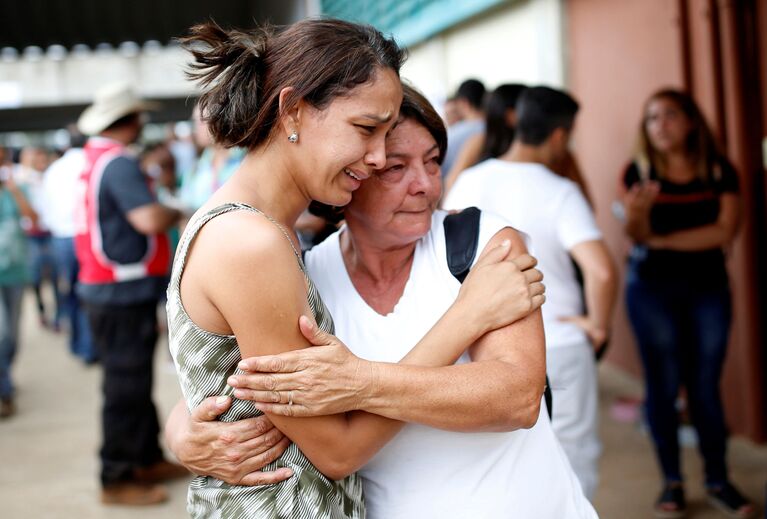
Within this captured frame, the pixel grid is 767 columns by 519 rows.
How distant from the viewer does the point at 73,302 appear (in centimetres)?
858

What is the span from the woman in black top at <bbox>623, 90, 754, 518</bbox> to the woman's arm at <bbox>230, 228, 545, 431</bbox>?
8.62 ft

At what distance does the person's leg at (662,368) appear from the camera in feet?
13.6

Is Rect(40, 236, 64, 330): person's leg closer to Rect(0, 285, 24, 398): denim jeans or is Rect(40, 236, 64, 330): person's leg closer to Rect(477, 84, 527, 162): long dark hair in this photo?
Rect(0, 285, 24, 398): denim jeans

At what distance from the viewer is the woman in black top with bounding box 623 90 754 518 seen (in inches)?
162

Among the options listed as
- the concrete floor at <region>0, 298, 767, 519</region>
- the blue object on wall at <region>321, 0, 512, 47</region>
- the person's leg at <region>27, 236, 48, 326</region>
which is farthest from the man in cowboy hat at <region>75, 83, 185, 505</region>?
the person's leg at <region>27, 236, 48, 326</region>

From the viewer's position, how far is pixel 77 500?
16.5 ft

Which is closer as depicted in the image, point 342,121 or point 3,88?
point 342,121

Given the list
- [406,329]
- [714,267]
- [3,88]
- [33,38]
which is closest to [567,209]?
[714,267]

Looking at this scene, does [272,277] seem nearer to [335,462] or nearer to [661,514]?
[335,462]

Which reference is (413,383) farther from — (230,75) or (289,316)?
(230,75)

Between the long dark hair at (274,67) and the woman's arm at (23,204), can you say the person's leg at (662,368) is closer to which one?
the long dark hair at (274,67)

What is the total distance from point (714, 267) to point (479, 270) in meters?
2.76

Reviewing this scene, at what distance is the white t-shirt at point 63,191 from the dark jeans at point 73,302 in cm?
12

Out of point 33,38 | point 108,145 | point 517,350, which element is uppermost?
point 33,38
